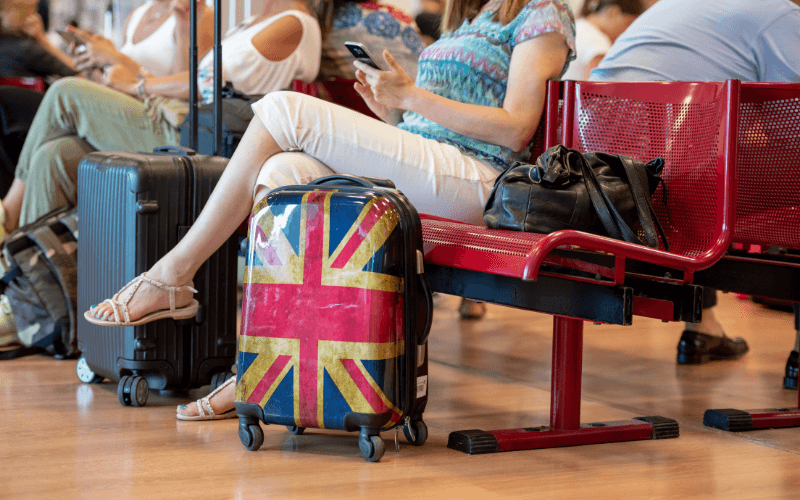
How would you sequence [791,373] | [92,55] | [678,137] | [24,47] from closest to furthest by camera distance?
[678,137] < [791,373] < [92,55] < [24,47]

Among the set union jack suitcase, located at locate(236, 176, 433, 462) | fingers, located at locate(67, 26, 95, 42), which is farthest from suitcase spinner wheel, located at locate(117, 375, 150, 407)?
fingers, located at locate(67, 26, 95, 42)

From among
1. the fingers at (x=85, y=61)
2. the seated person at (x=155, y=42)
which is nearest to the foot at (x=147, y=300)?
the seated person at (x=155, y=42)

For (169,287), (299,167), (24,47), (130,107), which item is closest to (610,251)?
(299,167)

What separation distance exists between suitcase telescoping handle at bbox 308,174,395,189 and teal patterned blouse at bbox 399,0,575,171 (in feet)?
1.22

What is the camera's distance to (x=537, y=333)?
3.28 meters

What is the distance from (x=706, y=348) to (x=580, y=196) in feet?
4.86

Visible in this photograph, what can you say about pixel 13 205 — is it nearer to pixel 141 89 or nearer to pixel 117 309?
pixel 141 89

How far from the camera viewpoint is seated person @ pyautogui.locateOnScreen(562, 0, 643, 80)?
13.0ft

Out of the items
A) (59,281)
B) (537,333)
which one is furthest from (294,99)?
(537,333)

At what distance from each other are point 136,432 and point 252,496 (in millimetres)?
482

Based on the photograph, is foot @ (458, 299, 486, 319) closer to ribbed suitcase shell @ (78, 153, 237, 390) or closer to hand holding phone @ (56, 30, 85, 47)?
ribbed suitcase shell @ (78, 153, 237, 390)

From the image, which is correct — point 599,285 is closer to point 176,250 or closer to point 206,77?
point 176,250

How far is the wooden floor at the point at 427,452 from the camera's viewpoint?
1472mm

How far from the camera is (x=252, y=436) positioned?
5.48 ft
